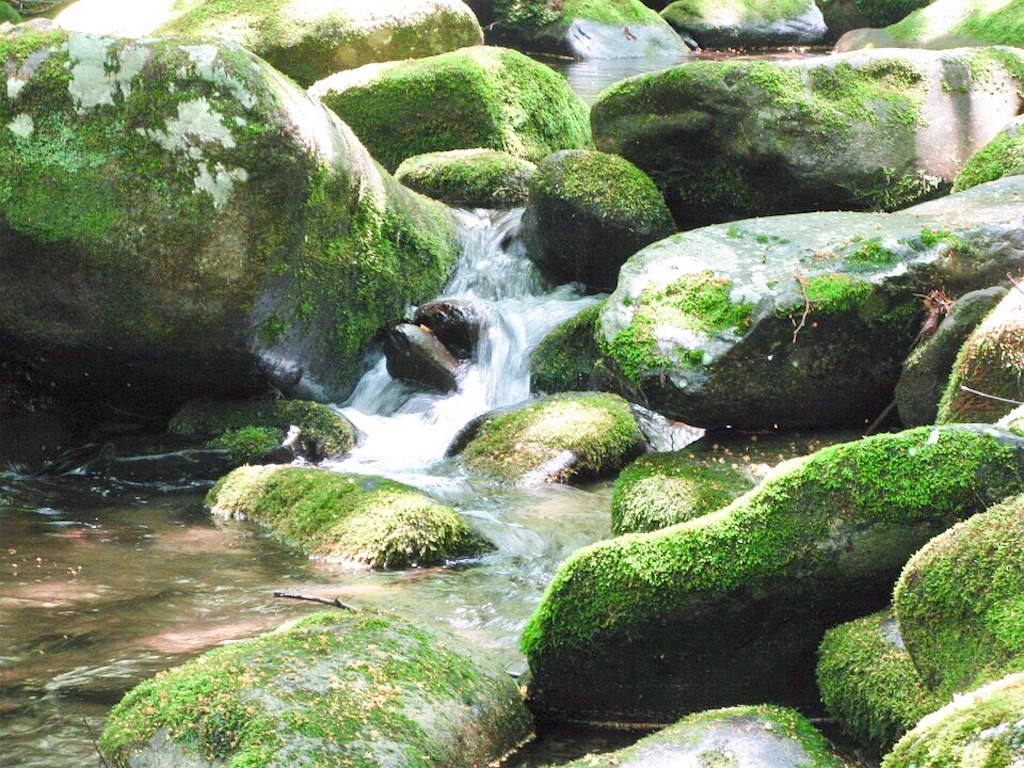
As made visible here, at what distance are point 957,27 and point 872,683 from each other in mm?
22105

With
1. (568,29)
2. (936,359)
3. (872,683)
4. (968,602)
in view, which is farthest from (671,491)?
(568,29)

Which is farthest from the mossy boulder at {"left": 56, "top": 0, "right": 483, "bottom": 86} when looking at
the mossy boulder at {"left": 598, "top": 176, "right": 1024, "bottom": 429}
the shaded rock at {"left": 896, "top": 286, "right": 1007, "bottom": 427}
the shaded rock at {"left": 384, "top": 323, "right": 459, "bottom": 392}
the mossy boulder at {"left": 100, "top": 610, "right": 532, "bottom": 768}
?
the mossy boulder at {"left": 100, "top": 610, "right": 532, "bottom": 768}

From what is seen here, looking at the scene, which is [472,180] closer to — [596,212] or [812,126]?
[596,212]

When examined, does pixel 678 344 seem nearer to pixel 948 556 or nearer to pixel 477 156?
pixel 948 556

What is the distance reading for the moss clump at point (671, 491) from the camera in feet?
20.0

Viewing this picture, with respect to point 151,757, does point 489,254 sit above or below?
below

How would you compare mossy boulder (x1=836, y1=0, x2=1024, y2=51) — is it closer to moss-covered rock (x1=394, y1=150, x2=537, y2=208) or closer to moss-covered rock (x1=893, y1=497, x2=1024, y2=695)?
moss-covered rock (x1=394, y1=150, x2=537, y2=208)

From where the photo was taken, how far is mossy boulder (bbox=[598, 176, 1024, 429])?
250 inches

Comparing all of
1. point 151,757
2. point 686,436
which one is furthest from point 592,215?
point 151,757

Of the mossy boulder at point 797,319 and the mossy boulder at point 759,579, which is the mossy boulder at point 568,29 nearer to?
the mossy boulder at point 797,319

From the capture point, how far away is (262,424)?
8664mm

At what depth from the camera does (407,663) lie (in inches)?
163

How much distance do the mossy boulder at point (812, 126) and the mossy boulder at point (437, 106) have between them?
2876 mm

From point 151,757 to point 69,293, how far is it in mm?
5174
